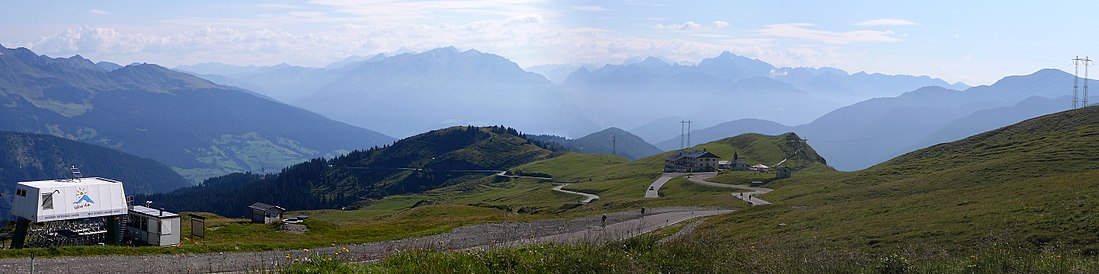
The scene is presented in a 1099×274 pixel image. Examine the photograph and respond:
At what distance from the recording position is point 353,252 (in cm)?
3244

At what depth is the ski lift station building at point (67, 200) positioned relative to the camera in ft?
126

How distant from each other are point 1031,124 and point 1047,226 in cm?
7023

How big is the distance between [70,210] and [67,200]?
548 mm

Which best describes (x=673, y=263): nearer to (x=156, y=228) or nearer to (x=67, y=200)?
(x=156, y=228)

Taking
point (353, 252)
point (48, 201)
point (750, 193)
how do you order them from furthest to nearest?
point (750, 193), point (48, 201), point (353, 252)

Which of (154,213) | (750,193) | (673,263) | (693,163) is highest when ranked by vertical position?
(673,263)

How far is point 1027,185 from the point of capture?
135ft

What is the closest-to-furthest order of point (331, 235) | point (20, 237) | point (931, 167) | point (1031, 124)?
point (20, 237) → point (331, 235) → point (931, 167) → point (1031, 124)

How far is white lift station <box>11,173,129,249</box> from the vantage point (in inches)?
1505

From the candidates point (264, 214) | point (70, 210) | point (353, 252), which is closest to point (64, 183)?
point (70, 210)

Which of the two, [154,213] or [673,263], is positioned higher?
[673,263]

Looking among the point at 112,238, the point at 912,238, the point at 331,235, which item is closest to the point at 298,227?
the point at 331,235

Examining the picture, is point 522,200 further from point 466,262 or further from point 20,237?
point 466,262

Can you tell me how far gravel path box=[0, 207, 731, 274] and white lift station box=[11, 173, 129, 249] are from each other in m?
10.1
